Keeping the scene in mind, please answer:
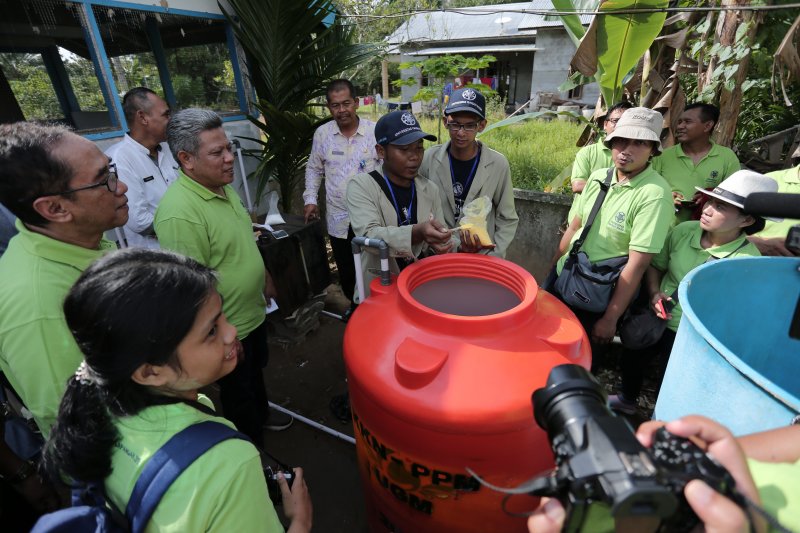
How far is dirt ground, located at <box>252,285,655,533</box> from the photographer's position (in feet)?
7.39

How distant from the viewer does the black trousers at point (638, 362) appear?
2385 millimetres

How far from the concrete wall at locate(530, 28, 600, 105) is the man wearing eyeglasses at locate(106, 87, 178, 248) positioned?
15.5m

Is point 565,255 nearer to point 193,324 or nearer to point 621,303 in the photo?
point 621,303

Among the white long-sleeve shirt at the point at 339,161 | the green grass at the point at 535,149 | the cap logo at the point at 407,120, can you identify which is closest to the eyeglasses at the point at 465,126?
the cap logo at the point at 407,120

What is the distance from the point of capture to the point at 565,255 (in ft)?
8.54

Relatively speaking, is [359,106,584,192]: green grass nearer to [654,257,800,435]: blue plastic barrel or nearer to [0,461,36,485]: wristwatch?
[654,257,800,435]: blue plastic barrel

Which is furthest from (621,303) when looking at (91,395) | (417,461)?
(91,395)

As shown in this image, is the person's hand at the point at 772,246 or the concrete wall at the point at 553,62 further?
the concrete wall at the point at 553,62

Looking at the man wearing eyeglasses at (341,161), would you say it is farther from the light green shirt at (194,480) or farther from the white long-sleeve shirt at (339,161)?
the light green shirt at (194,480)

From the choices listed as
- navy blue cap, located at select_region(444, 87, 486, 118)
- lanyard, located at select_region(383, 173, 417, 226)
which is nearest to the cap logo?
lanyard, located at select_region(383, 173, 417, 226)

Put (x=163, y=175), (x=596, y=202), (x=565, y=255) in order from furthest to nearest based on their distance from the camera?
(x=163, y=175), (x=565, y=255), (x=596, y=202)

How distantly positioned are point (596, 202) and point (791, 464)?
1.83 meters

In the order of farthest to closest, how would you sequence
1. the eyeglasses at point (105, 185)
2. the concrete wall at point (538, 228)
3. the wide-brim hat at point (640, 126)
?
1. the concrete wall at point (538, 228)
2. the wide-brim hat at point (640, 126)
3. the eyeglasses at point (105, 185)

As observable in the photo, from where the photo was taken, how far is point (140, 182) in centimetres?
265
